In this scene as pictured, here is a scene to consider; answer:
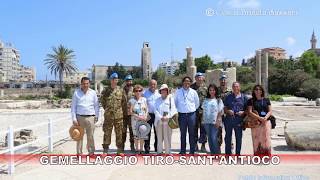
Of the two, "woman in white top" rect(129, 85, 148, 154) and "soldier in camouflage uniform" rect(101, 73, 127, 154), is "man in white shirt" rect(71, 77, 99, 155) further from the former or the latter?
"woman in white top" rect(129, 85, 148, 154)

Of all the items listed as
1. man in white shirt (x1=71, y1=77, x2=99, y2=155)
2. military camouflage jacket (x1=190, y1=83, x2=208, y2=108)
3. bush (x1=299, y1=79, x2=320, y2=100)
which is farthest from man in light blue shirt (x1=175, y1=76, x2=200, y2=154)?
bush (x1=299, y1=79, x2=320, y2=100)

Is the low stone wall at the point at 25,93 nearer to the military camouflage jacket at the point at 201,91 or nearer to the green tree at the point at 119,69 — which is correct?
the green tree at the point at 119,69

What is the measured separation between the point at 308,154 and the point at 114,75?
4.33 metres

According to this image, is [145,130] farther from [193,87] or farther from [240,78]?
[240,78]

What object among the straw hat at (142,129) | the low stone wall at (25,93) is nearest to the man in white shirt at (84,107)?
the straw hat at (142,129)

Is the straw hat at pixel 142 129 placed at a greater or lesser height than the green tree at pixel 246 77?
lesser

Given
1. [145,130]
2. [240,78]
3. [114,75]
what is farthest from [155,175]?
[240,78]

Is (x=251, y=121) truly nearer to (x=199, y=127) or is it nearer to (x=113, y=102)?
(x=199, y=127)

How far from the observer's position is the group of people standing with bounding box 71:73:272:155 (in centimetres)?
812

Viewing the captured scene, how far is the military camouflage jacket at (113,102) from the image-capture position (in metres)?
8.62

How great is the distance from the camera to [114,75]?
866 centimetres

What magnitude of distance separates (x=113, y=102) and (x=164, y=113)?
3.42 ft

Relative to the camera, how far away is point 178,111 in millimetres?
8680

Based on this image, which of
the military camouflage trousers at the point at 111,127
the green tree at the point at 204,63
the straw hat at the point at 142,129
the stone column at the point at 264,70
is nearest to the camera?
the military camouflage trousers at the point at 111,127
